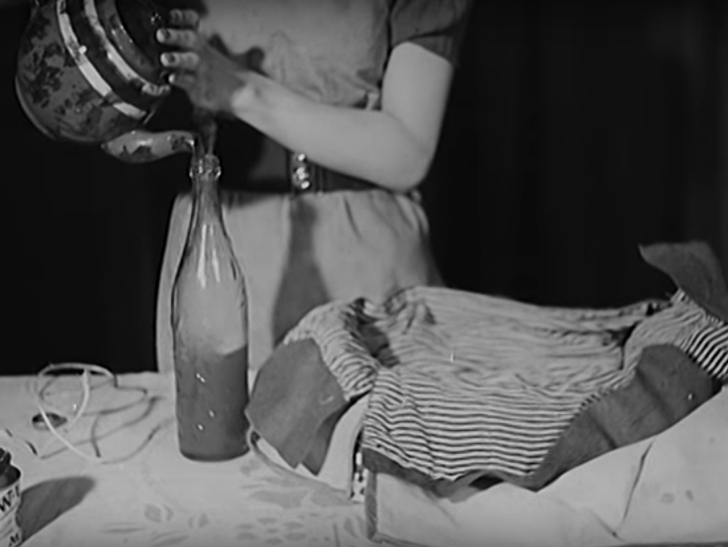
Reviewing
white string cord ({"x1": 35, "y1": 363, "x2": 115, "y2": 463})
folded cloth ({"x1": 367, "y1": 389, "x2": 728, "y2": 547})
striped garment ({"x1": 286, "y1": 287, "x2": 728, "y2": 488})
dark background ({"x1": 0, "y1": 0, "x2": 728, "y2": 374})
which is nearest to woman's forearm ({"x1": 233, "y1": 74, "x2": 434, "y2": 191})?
striped garment ({"x1": 286, "y1": 287, "x2": 728, "y2": 488})

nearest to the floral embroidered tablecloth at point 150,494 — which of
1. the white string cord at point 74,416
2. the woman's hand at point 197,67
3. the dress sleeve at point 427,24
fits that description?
the white string cord at point 74,416

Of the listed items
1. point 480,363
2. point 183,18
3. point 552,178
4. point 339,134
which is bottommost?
point 552,178

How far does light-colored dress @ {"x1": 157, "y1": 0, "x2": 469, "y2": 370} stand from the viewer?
1133mm

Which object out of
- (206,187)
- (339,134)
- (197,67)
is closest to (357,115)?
(339,134)

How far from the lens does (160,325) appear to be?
1192 mm

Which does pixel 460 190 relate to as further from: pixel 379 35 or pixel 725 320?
pixel 725 320

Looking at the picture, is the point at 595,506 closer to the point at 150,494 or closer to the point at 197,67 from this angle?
the point at 150,494

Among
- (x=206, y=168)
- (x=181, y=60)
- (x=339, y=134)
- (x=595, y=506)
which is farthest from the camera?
(x=339, y=134)

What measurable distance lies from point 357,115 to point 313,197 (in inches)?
3.5

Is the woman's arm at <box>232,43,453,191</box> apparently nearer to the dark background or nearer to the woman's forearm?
the woman's forearm

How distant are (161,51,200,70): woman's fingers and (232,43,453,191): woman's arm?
10 cm

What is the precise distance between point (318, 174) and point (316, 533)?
0.46 m

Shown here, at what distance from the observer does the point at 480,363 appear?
0.91m

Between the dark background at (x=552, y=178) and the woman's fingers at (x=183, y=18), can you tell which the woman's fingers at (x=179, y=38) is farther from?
the dark background at (x=552, y=178)
